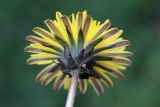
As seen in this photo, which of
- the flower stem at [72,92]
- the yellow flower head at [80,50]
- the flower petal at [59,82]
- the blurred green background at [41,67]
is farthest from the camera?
the blurred green background at [41,67]

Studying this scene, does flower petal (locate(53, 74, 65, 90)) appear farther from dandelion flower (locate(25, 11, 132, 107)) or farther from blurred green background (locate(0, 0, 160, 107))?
blurred green background (locate(0, 0, 160, 107))

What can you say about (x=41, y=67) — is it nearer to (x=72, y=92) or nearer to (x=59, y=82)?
(x=59, y=82)

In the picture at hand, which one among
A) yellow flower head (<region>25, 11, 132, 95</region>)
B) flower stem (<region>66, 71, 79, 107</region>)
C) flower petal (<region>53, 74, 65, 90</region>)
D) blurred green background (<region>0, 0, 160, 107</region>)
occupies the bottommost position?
flower stem (<region>66, 71, 79, 107</region>)

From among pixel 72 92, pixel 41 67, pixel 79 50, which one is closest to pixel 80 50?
pixel 79 50

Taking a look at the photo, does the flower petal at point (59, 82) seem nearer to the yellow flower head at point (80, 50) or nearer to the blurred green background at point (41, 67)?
the yellow flower head at point (80, 50)

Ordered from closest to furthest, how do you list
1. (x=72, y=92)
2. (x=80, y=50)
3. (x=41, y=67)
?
(x=72, y=92)
(x=80, y=50)
(x=41, y=67)

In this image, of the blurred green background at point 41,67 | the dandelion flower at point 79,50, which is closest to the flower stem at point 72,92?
the dandelion flower at point 79,50

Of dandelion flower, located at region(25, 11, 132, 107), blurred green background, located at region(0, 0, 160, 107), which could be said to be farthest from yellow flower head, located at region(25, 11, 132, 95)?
blurred green background, located at region(0, 0, 160, 107)
